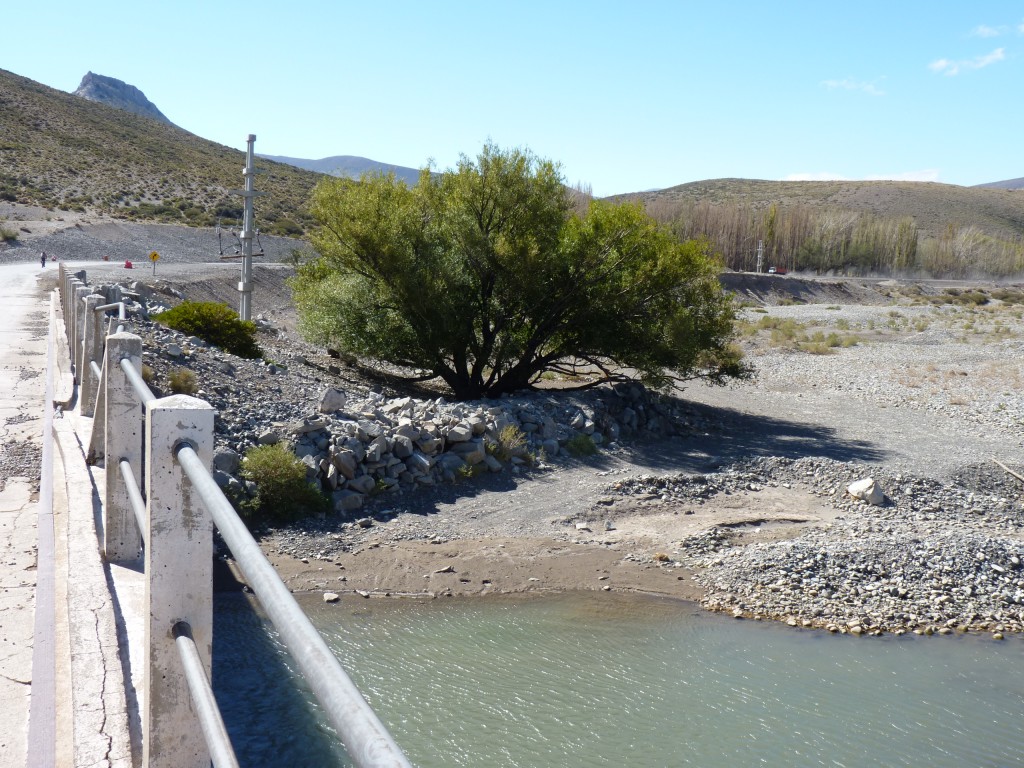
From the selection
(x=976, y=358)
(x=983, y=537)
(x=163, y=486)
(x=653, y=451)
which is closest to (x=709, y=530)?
(x=983, y=537)

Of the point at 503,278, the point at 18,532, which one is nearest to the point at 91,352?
the point at 18,532

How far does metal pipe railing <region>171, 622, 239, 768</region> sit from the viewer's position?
1.72 meters

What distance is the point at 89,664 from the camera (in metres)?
3.13

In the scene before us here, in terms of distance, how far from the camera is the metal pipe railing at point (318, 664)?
1.16m

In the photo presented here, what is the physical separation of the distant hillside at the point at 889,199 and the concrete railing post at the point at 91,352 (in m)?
97.4

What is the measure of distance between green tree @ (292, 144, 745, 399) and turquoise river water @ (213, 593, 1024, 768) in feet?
31.3

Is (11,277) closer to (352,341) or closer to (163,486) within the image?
(352,341)

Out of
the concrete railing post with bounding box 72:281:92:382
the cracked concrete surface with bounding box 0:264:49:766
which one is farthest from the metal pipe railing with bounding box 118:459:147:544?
the concrete railing post with bounding box 72:281:92:382

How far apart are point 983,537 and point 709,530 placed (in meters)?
3.58

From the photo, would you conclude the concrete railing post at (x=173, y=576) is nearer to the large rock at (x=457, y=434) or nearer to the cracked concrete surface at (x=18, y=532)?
the cracked concrete surface at (x=18, y=532)

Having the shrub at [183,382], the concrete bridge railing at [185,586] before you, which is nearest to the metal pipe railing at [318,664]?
the concrete bridge railing at [185,586]

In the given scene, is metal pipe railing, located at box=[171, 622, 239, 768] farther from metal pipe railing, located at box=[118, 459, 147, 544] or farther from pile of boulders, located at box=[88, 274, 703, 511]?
pile of boulders, located at box=[88, 274, 703, 511]

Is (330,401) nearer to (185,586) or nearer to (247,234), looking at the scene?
(185,586)

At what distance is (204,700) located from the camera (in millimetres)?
1955
